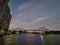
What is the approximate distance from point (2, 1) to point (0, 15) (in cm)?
816

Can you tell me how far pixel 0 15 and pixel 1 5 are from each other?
589 centimetres

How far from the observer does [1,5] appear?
91062mm

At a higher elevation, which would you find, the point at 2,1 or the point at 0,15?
the point at 2,1

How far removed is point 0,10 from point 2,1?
542cm

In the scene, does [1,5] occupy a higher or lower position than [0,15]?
higher

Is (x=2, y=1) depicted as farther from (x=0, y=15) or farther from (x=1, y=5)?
(x=0, y=15)

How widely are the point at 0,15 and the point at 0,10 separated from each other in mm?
3052

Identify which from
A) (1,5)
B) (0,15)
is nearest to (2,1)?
(1,5)

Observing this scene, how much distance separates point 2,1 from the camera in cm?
9006

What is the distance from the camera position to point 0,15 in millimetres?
90562

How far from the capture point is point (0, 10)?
300ft
